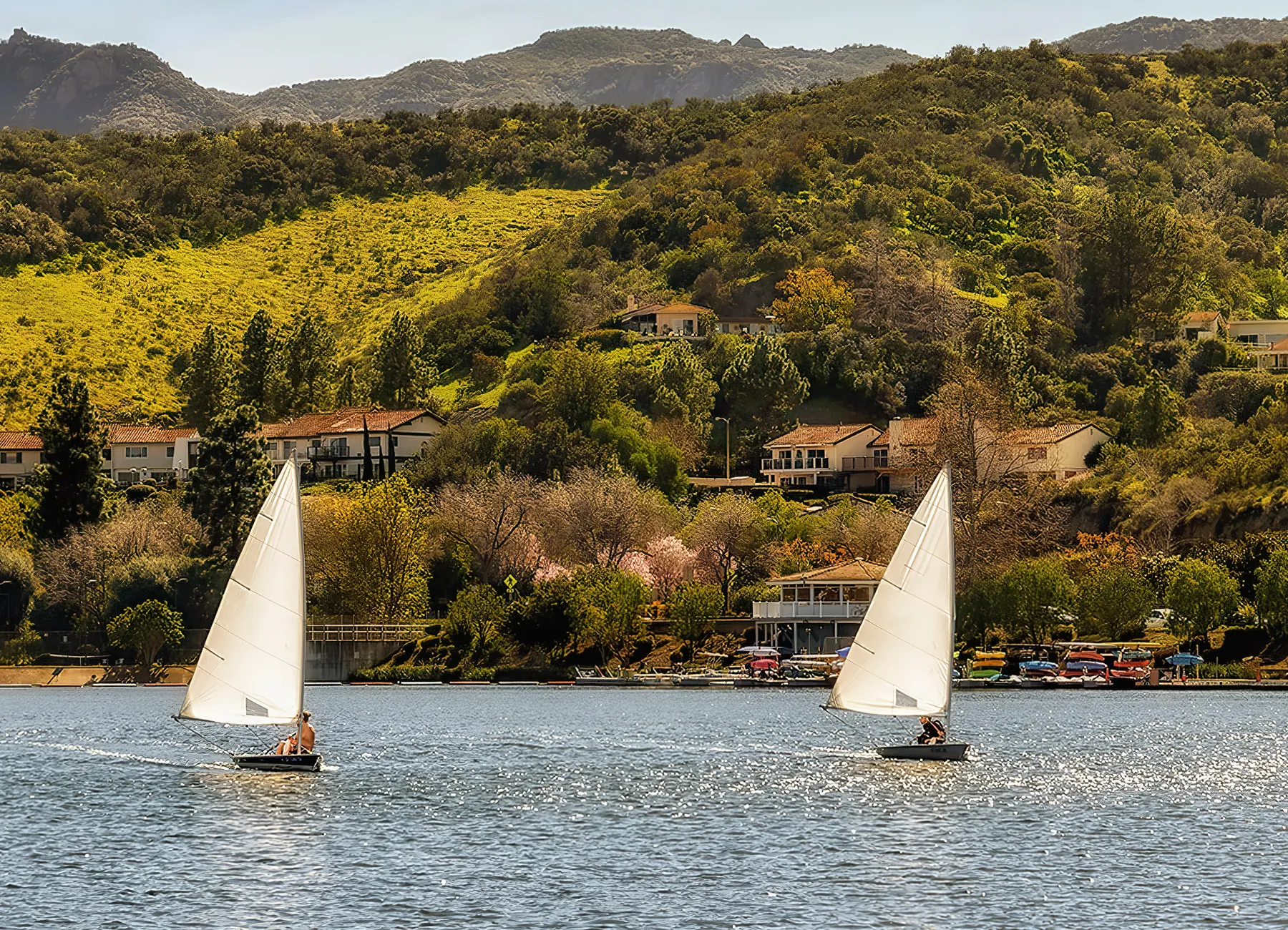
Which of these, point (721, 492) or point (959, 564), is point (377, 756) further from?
point (721, 492)

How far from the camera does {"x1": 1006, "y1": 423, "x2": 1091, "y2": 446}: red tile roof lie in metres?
151

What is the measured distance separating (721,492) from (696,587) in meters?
29.7

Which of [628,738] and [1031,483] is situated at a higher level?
[1031,483]

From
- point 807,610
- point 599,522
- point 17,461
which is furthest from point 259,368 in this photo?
point 807,610

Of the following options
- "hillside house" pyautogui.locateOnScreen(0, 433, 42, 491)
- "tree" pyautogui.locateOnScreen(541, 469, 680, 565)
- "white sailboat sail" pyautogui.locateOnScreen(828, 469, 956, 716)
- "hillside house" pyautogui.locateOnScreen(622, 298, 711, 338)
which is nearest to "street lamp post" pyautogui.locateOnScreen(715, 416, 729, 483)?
"hillside house" pyautogui.locateOnScreen(622, 298, 711, 338)

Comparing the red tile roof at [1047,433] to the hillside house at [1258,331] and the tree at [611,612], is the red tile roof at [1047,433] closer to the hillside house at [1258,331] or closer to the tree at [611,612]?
the tree at [611,612]

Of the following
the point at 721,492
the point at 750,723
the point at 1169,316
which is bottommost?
the point at 750,723

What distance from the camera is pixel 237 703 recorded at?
198ft

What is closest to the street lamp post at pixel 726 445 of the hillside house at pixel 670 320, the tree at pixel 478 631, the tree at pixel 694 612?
the hillside house at pixel 670 320

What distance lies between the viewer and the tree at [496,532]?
5399 inches

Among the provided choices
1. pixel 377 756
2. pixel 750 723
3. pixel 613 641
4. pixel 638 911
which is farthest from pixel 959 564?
pixel 638 911

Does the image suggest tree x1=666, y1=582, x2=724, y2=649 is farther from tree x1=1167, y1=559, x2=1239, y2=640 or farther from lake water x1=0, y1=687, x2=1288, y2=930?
lake water x1=0, y1=687, x2=1288, y2=930

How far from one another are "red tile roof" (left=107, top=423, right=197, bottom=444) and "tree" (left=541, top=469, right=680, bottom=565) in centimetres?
5037

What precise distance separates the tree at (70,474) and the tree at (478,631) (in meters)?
32.5
